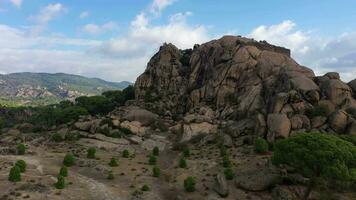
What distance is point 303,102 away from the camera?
88.2 meters

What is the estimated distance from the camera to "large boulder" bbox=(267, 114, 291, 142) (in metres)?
81.1

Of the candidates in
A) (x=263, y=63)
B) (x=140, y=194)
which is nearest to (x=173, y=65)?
(x=263, y=63)

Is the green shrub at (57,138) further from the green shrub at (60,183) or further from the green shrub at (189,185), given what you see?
the green shrub at (189,185)

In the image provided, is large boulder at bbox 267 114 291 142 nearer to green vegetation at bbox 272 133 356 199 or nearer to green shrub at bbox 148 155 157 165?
green vegetation at bbox 272 133 356 199

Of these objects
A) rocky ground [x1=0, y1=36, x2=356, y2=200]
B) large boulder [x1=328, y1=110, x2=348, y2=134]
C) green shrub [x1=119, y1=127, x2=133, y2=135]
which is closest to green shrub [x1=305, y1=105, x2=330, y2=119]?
rocky ground [x1=0, y1=36, x2=356, y2=200]

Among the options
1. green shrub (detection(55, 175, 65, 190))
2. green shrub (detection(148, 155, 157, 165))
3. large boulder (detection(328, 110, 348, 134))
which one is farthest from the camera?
large boulder (detection(328, 110, 348, 134))

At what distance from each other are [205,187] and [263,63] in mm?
52562

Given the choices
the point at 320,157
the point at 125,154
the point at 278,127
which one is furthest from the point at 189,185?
the point at 278,127

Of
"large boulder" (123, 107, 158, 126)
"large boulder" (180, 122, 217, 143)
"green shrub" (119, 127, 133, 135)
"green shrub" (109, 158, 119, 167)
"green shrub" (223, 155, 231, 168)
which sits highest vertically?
"large boulder" (123, 107, 158, 126)

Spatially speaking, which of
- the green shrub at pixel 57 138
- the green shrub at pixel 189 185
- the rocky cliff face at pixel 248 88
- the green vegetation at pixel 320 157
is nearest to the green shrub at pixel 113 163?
the green shrub at pixel 189 185

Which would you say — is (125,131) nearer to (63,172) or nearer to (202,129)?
(202,129)

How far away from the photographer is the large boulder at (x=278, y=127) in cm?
8114

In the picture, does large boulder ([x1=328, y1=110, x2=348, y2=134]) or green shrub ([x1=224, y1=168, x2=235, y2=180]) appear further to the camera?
large boulder ([x1=328, y1=110, x2=348, y2=134])

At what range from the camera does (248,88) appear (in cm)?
10762
